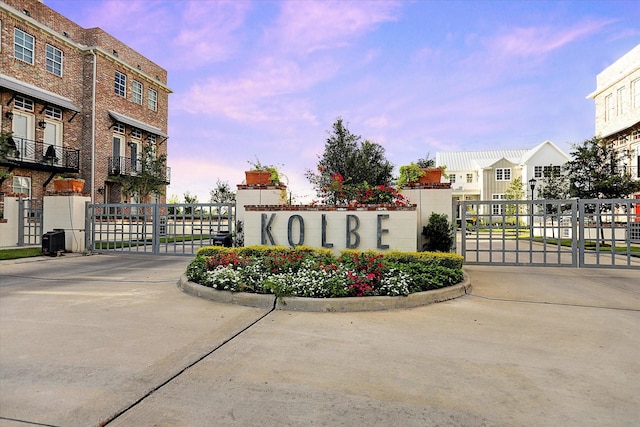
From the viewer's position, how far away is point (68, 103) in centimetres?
2188

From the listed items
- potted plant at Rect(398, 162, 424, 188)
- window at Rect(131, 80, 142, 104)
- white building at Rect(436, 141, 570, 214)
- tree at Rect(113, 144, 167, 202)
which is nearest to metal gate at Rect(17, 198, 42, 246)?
tree at Rect(113, 144, 167, 202)

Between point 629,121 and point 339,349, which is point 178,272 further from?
point 629,121

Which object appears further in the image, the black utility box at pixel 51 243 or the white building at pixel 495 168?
the white building at pixel 495 168

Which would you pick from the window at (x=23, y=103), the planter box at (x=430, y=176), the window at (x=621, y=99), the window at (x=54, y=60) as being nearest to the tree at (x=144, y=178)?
the window at (x=23, y=103)

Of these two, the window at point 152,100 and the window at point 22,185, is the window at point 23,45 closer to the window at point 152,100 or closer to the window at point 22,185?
the window at point 22,185

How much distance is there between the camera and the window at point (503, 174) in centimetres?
4766

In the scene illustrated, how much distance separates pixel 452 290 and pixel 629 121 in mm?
25212

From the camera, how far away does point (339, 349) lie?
157 inches

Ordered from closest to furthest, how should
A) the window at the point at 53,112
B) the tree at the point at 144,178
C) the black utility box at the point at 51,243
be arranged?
the black utility box at the point at 51,243, the window at the point at 53,112, the tree at the point at 144,178

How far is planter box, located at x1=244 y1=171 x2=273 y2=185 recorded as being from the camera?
11250mm

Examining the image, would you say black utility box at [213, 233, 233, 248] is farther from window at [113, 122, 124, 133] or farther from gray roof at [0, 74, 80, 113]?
window at [113, 122, 124, 133]

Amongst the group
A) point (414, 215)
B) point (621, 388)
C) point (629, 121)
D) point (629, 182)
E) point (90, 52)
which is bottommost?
point (621, 388)

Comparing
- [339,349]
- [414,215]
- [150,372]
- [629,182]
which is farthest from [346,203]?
[629,182]

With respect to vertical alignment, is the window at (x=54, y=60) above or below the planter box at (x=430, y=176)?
above
